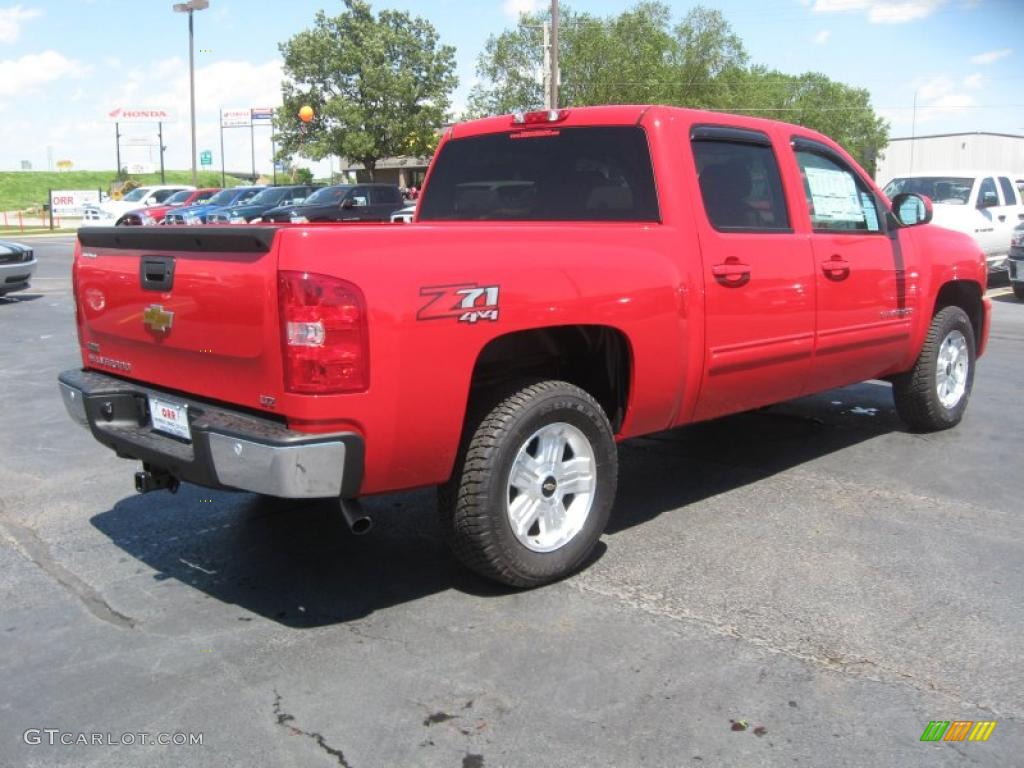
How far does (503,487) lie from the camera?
3607 millimetres

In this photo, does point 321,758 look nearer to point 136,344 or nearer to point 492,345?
point 492,345

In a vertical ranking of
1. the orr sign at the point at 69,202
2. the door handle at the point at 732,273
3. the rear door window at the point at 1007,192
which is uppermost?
the orr sign at the point at 69,202

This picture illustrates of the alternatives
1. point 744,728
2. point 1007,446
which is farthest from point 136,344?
point 1007,446

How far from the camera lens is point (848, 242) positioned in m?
5.22

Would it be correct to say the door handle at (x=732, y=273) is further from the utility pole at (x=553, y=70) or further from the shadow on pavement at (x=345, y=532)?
the utility pole at (x=553, y=70)

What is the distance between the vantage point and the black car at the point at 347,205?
24281mm

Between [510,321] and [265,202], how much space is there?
26.5 m

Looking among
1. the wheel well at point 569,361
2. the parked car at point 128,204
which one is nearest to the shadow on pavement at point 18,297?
the wheel well at point 569,361

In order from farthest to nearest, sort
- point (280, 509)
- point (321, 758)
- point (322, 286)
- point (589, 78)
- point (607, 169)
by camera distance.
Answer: point (589, 78)
point (280, 509)
point (607, 169)
point (322, 286)
point (321, 758)

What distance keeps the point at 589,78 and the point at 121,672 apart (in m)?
52.5

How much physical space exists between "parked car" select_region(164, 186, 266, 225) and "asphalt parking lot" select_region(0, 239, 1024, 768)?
916 inches

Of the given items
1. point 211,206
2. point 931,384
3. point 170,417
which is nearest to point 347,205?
point 211,206

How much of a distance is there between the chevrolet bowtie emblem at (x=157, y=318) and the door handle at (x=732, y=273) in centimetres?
232

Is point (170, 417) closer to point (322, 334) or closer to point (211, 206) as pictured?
point (322, 334)
